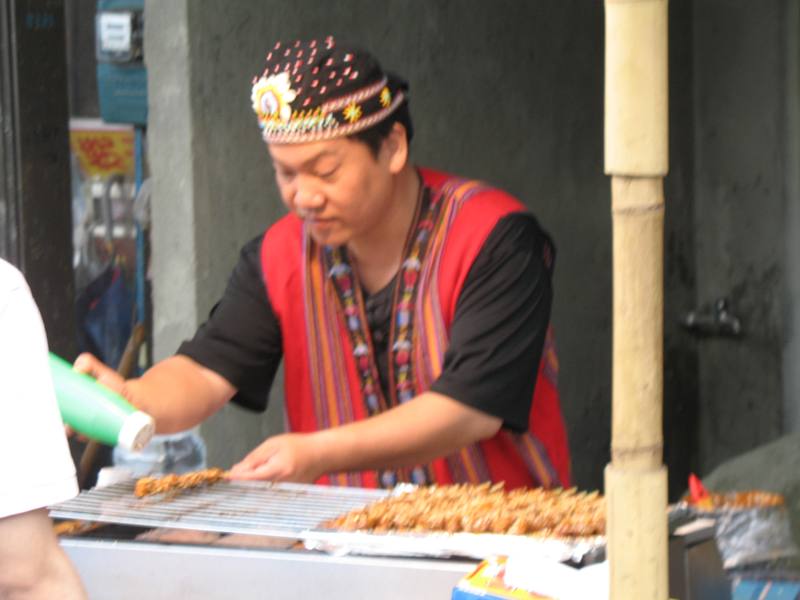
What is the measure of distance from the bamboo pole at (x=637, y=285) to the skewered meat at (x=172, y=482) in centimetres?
88

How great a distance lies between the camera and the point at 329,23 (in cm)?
331

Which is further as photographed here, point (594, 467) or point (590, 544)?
point (594, 467)

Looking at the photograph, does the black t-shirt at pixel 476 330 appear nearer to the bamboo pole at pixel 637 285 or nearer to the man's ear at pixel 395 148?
the man's ear at pixel 395 148

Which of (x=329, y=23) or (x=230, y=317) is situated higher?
(x=329, y=23)

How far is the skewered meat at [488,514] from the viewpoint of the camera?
1.74m

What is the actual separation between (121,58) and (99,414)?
6.56 ft

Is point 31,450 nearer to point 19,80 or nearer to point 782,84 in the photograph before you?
point 19,80

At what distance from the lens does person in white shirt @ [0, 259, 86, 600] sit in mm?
1421

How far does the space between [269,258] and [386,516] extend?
82 cm

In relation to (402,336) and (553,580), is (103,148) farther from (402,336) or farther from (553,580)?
(553,580)

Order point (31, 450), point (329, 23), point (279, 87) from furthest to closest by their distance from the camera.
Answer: point (329, 23) → point (279, 87) → point (31, 450)

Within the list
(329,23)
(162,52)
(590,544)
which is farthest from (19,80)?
(590,544)

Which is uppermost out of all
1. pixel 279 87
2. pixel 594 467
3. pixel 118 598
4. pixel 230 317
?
pixel 279 87

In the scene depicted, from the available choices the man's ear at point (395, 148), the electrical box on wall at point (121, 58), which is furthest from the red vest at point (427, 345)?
the electrical box on wall at point (121, 58)
